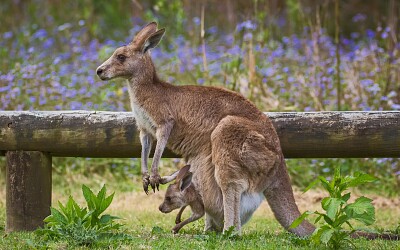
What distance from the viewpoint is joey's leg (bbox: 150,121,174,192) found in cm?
580

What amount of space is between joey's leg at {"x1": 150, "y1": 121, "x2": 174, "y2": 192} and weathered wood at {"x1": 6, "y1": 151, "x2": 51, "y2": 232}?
98cm

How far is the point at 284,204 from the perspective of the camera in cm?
569

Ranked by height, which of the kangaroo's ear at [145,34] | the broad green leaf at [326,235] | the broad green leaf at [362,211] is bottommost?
the broad green leaf at [326,235]

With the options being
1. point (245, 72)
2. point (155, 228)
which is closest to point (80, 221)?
point (155, 228)

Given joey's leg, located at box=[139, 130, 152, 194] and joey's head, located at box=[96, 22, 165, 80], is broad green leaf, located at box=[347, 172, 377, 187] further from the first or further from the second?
joey's head, located at box=[96, 22, 165, 80]

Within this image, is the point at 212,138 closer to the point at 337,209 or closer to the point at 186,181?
the point at 186,181

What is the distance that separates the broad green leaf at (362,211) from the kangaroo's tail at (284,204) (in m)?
0.64

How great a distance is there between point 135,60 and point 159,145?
27.5 inches

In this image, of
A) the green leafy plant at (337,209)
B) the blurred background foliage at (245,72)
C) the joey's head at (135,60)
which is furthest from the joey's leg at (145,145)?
the blurred background foliage at (245,72)

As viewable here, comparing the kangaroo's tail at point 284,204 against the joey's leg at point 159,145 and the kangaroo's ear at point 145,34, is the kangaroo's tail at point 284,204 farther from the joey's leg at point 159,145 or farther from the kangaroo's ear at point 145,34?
the kangaroo's ear at point 145,34

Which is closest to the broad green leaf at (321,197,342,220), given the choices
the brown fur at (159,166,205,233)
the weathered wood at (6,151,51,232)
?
the brown fur at (159,166,205,233)

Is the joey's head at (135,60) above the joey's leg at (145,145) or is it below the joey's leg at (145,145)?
above

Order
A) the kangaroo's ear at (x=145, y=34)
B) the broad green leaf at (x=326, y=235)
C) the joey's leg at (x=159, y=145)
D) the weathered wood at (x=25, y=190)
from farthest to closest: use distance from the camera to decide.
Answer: the weathered wood at (x=25, y=190) < the kangaroo's ear at (x=145, y=34) < the joey's leg at (x=159, y=145) < the broad green leaf at (x=326, y=235)

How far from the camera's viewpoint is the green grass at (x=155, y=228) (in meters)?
5.26
